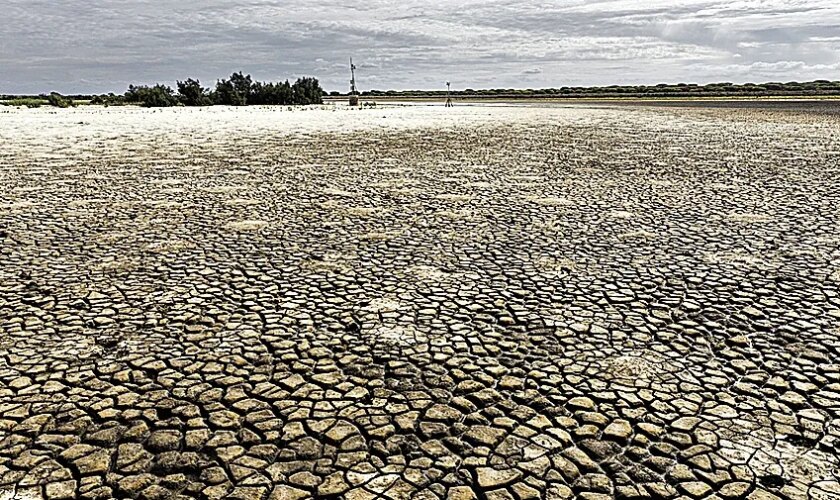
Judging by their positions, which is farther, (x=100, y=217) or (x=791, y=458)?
(x=100, y=217)

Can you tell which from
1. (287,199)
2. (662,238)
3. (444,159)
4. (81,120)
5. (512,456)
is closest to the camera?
(512,456)

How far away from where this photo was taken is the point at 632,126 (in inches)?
958

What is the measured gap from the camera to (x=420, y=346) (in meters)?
4.01

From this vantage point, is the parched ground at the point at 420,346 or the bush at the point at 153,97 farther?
the bush at the point at 153,97

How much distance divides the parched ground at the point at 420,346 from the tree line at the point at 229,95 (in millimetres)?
43767

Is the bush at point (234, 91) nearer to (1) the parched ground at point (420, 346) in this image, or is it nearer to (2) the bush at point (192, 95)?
(2) the bush at point (192, 95)

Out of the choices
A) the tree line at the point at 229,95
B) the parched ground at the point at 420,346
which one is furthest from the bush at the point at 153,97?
the parched ground at the point at 420,346

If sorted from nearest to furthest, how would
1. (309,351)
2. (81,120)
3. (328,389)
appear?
(328,389) → (309,351) → (81,120)

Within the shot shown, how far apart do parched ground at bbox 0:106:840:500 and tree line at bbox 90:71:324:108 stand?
4377cm

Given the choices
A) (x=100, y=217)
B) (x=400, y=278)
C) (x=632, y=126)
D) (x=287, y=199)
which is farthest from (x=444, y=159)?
(x=632, y=126)

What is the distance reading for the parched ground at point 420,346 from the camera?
9.27ft

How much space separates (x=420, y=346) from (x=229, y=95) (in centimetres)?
5433

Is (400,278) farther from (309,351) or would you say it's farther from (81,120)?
(81,120)

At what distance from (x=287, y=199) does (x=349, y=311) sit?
4527mm
